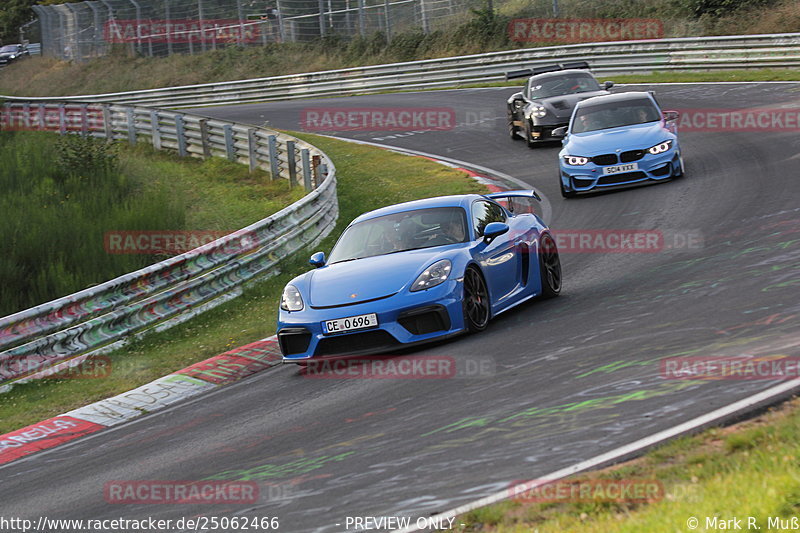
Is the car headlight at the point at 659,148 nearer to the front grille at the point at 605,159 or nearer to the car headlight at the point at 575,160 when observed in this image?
the front grille at the point at 605,159

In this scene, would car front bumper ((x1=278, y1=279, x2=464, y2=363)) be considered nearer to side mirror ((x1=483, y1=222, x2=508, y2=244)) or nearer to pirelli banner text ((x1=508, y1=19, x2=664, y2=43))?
side mirror ((x1=483, y1=222, x2=508, y2=244))

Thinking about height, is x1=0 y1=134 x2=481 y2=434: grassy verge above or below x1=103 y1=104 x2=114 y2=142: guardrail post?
below

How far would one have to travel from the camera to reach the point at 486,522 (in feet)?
16.6

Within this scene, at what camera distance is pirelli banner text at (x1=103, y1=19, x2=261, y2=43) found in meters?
47.7

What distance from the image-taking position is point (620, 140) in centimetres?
1716

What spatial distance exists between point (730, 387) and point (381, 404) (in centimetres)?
247

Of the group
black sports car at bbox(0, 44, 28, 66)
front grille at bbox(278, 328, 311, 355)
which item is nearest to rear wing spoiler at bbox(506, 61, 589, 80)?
front grille at bbox(278, 328, 311, 355)

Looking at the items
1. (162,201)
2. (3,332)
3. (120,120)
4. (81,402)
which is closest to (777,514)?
(81,402)

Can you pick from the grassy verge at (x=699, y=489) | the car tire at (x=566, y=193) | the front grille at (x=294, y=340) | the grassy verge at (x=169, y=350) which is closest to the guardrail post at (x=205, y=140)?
the grassy verge at (x=169, y=350)

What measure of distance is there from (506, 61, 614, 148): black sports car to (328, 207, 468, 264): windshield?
12.9 metres

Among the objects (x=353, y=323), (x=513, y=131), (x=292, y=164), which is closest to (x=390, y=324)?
(x=353, y=323)

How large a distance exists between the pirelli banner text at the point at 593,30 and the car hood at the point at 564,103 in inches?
619

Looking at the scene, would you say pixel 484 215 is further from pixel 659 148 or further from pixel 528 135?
pixel 528 135

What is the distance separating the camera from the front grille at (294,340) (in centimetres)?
934
